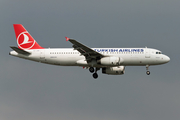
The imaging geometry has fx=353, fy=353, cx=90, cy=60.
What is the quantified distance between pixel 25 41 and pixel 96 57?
46.5 feet

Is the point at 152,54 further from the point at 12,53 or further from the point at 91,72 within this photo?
the point at 12,53

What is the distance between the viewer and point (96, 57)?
193 feet

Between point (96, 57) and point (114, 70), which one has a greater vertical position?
point (96, 57)

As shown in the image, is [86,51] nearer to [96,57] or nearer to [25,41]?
[96,57]

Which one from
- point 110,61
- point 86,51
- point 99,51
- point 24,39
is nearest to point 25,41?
point 24,39

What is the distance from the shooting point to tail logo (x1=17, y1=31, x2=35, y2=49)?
209 ft

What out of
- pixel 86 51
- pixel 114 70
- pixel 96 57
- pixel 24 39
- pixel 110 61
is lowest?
pixel 114 70

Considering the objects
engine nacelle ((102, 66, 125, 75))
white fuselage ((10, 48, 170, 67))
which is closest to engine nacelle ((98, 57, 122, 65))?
white fuselage ((10, 48, 170, 67))

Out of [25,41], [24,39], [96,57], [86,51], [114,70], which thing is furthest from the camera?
[24,39]

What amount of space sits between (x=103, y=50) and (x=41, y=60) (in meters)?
10.9

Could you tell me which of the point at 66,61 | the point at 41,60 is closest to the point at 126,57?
the point at 66,61

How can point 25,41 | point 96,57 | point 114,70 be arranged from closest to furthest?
point 96,57 → point 114,70 → point 25,41

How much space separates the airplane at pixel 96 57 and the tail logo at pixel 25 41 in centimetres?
82

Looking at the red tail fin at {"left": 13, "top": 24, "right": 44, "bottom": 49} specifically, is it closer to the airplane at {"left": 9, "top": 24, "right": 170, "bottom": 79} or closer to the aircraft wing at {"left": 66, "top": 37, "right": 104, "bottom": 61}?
the airplane at {"left": 9, "top": 24, "right": 170, "bottom": 79}
